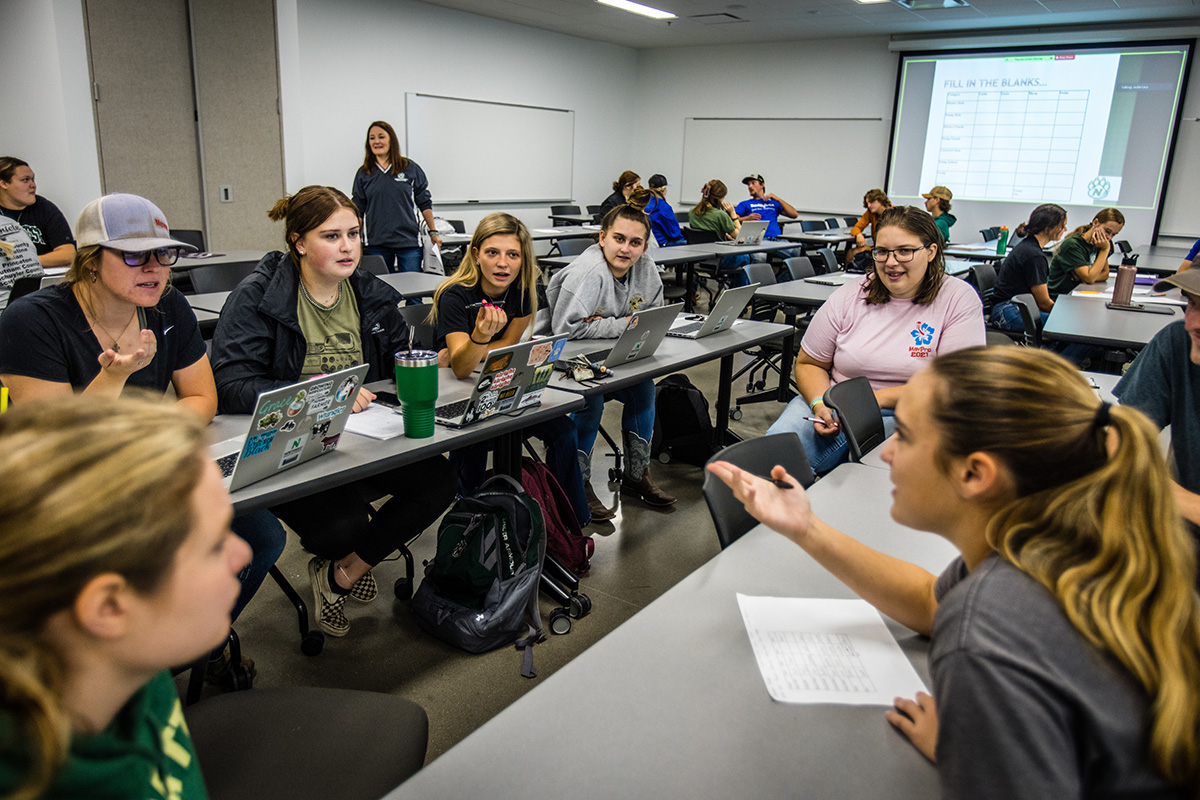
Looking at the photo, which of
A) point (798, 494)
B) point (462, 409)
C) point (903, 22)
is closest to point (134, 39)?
point (462, 409)

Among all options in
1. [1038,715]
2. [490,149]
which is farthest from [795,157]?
[1038,715]

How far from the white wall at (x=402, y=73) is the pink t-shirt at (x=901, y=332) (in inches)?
192

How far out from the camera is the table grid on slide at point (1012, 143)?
28.9 feet

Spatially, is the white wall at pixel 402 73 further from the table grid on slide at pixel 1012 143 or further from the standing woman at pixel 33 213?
the table grid on slide at pixel 1012 143

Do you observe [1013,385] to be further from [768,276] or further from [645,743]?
[768,276]

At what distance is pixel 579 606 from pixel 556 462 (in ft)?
1.85

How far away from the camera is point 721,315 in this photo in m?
3.32

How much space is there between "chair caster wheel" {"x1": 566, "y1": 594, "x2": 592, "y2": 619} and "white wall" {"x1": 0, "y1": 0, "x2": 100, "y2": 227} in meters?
4.34

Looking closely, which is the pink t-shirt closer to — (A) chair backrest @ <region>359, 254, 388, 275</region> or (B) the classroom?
(B) the classroom

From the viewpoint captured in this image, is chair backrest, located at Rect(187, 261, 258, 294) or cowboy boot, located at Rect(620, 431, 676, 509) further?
chair backrest, located at Rect(187, 261, 258, 294)

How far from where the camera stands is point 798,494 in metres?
1.27

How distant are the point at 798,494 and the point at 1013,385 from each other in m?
0.43

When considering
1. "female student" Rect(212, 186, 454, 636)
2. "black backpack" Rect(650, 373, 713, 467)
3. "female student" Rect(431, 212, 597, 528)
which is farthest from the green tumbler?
"black backpack" Rect(650, 373, 713, 467)

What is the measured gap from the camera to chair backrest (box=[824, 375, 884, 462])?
7.27 ft
